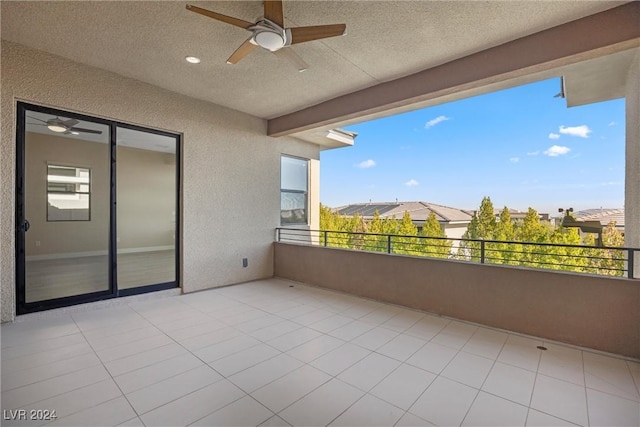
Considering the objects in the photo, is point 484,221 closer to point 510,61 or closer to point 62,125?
point 510,61

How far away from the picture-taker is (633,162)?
2822mm

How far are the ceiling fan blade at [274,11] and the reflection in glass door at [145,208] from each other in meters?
2.89

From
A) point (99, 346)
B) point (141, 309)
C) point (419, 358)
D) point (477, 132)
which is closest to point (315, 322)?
point (419, 358)

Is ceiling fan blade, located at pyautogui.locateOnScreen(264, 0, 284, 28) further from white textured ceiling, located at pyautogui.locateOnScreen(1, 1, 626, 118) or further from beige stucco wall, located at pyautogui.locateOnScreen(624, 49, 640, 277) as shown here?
beige stucco wall, located at pyautogui.locateOnScreen(624, 49, 640, 277)

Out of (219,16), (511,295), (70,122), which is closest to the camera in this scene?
(219,16)

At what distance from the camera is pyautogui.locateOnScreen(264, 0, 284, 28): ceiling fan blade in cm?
196

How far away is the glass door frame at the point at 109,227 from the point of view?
9.82 feet

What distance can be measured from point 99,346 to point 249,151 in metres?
3.54

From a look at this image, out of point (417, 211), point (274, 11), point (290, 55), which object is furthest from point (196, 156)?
point (417, 211)

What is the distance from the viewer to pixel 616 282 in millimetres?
2443

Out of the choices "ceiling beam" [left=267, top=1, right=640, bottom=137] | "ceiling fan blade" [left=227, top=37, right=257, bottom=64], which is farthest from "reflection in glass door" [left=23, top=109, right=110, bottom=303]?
"ceiling beam" [left=267, top=1, right=640, bottom=137]

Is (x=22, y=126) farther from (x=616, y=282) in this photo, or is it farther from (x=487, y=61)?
(x=616, y=282)

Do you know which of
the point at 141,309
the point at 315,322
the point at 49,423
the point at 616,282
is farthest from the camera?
the point at 141,309

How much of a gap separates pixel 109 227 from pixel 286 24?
3383 millimetres
